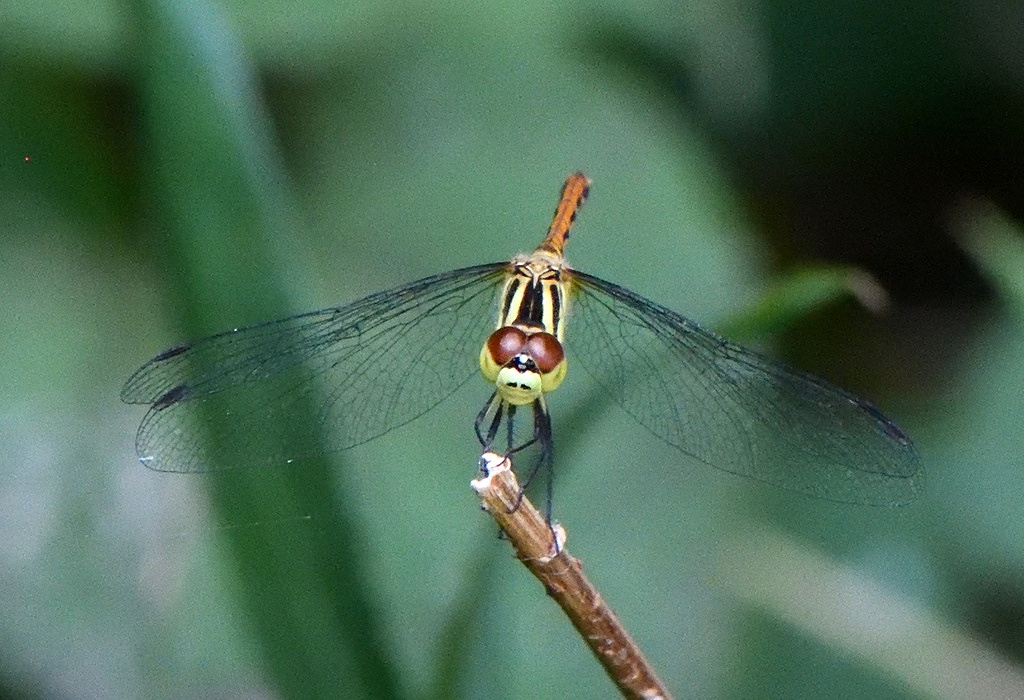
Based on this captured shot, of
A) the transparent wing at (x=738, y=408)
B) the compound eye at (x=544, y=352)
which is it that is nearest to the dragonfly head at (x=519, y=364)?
the compound eye at (x=544, y=352)

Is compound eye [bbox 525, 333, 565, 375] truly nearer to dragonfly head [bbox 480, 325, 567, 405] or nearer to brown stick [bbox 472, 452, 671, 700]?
dragonfly head [bbox 480, 325, 567, 405]

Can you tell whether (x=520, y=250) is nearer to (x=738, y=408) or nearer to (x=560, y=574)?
(x=738, y=408)

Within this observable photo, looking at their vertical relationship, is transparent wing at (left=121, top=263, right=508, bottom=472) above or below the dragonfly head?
above

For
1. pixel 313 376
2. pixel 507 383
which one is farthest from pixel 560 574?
pixel 313 376

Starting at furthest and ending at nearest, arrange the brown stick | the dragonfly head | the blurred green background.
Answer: the blurred green background, the dragonfly head, the brown stick

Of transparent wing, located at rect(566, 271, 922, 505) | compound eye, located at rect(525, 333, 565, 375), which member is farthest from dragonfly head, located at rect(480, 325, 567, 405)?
transparent wing, located at rect(566, 271, 922, 505)

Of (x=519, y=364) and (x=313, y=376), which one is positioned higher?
(x=313, y=376)

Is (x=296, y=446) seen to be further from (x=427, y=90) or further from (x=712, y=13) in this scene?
(x=712, y=13)
